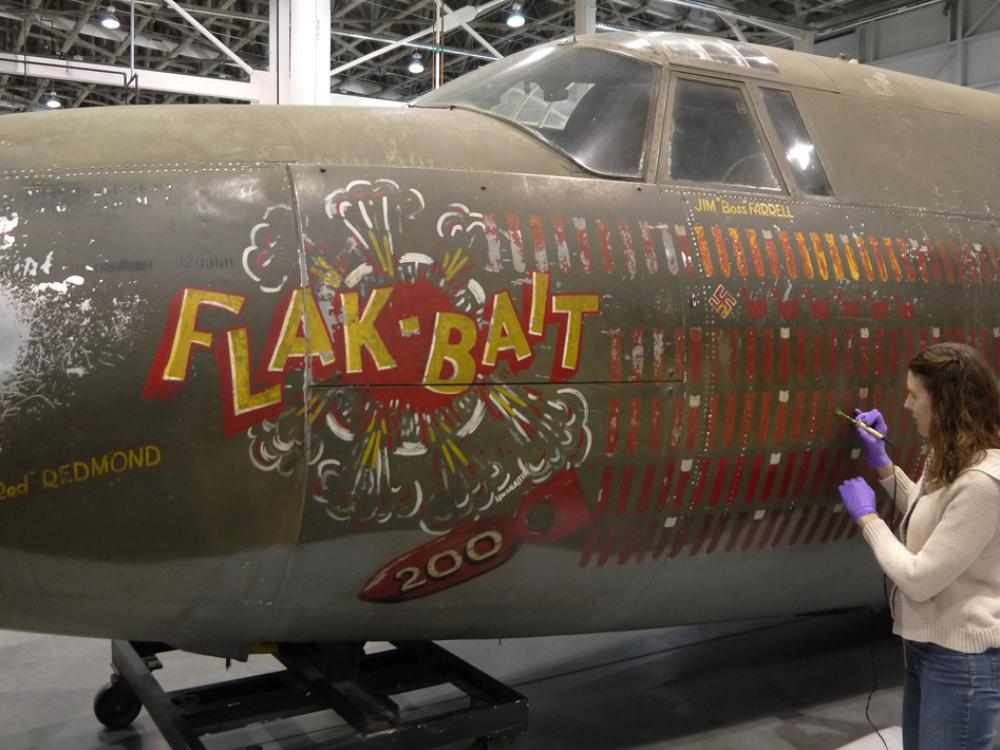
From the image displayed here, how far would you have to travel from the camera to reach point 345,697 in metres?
3.39

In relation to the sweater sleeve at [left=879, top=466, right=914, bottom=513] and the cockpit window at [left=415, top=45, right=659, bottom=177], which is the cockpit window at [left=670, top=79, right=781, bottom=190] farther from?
the sweater sleeve at [left=879, top=466, right=914, bottom=513]

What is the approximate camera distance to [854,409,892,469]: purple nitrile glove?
11.0ft

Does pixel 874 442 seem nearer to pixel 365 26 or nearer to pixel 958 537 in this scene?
pixel 958 537

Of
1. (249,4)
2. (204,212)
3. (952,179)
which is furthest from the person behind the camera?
(249,4)

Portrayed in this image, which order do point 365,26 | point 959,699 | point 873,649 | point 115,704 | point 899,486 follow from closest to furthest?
point 959,699 < point 899,486 < point 115,704 < point 873,649 < point 365,26

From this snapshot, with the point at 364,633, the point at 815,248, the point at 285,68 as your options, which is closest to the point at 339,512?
the point at 364,633

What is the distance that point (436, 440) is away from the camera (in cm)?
271

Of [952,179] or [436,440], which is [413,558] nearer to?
[436,440]

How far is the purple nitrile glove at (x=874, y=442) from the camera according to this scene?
3.36m

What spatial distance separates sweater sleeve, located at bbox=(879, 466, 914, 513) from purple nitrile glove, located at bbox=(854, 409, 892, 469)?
46 mm

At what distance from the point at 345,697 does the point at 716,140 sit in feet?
7.83

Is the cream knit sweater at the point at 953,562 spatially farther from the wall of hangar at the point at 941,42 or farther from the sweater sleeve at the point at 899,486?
the wall of hangar at the point at 941,42

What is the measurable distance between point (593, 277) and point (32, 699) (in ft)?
11.4

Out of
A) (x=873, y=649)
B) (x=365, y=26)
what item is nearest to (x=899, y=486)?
(x=873, y=649)
